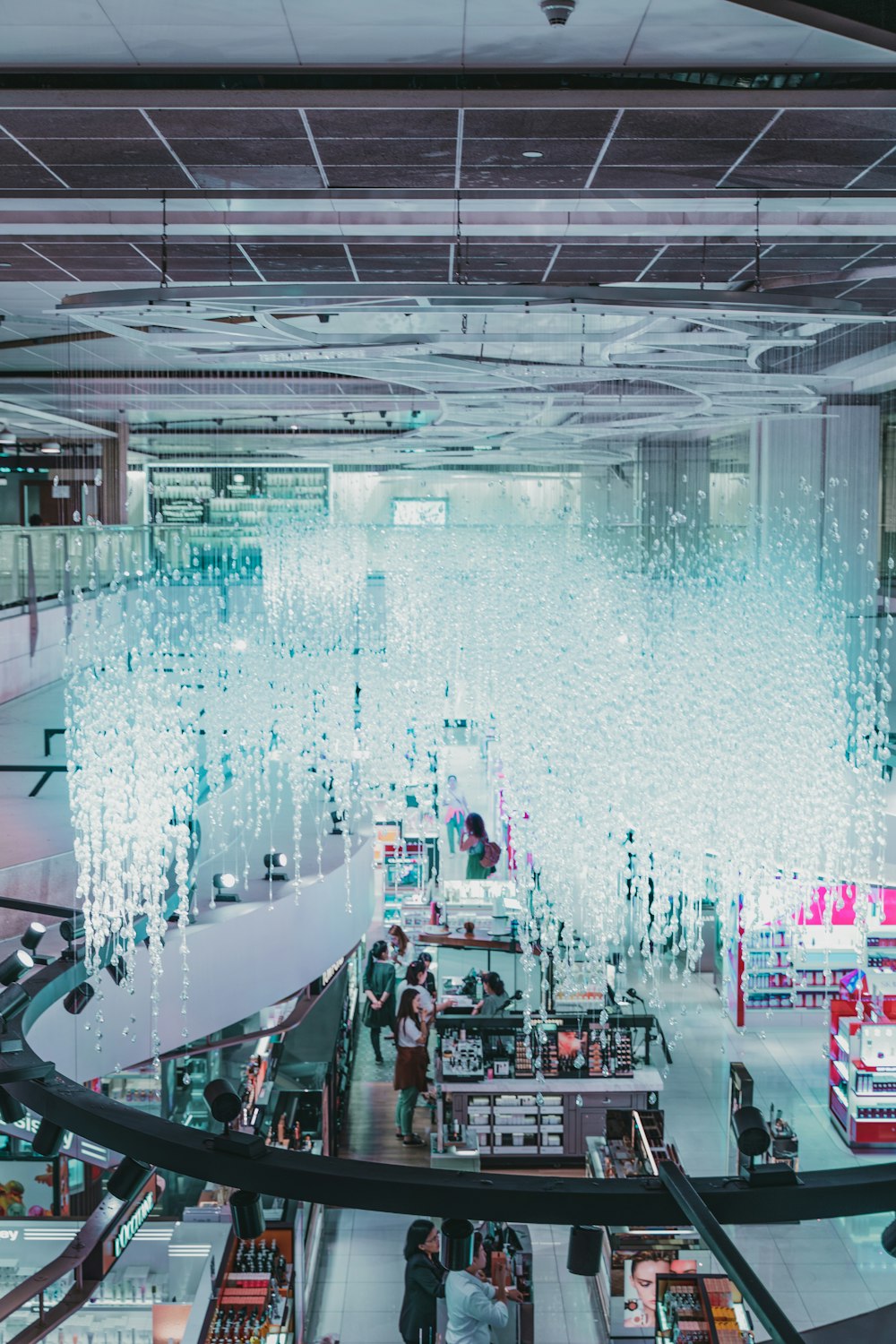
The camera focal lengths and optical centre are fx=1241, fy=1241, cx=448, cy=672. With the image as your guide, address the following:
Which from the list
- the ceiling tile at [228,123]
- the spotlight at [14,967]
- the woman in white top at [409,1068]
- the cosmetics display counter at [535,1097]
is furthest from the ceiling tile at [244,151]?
the cosmetics display counter at [535,1097]

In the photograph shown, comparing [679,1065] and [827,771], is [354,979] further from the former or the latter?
[827,771]

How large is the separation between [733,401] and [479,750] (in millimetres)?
10383

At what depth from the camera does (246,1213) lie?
9.12 feet

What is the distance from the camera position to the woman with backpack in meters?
14.2

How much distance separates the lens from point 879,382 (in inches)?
524

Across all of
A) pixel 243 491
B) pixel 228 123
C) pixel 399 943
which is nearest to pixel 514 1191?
pixel 228 123

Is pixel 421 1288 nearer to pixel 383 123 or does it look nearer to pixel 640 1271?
pixel 640 1271

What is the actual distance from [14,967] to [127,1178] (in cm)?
136

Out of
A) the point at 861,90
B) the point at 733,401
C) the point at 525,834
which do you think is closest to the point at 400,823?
the point at 525,834

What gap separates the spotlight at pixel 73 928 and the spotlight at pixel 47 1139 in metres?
1.28

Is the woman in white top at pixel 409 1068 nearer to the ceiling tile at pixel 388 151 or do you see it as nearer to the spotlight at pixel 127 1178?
the ceiling tile at pixel 388 151

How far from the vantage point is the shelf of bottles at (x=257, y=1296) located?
21.4 ft

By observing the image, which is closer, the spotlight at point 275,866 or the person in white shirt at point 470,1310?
the person in white shirt at point 470,1310

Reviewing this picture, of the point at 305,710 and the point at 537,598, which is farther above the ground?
the point at 537,598
